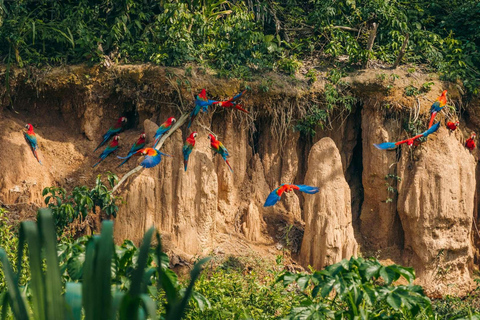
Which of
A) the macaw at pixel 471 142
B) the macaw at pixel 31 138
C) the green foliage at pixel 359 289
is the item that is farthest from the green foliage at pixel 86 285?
the macaw at pixel 471 142

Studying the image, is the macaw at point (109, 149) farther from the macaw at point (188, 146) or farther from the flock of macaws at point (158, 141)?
the macaw at point (188, 146)

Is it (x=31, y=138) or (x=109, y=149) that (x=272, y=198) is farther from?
(x=31, y=138)

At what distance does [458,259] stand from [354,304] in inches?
239

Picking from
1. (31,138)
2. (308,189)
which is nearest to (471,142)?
(308,189)

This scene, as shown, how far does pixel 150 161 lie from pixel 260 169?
1998mm

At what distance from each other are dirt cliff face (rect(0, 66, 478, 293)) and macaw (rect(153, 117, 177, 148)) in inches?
5.5

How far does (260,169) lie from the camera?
29.6 feet

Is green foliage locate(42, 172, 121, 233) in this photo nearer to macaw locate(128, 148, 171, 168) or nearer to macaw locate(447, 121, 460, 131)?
macaw locate(128, 148, 171, 168)

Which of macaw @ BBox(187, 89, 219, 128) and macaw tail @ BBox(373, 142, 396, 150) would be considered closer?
macaw @ BBox(187, 89, 219, 128)

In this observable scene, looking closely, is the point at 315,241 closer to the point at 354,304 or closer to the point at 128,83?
the point at 128,83

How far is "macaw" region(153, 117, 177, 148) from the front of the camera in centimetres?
789

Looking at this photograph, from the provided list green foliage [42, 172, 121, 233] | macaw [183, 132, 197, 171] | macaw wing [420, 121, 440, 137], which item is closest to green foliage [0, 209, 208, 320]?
green foliage [42, 172, 121, 233]

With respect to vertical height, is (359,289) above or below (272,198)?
below

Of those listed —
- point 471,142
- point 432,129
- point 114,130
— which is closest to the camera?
point 114,130
